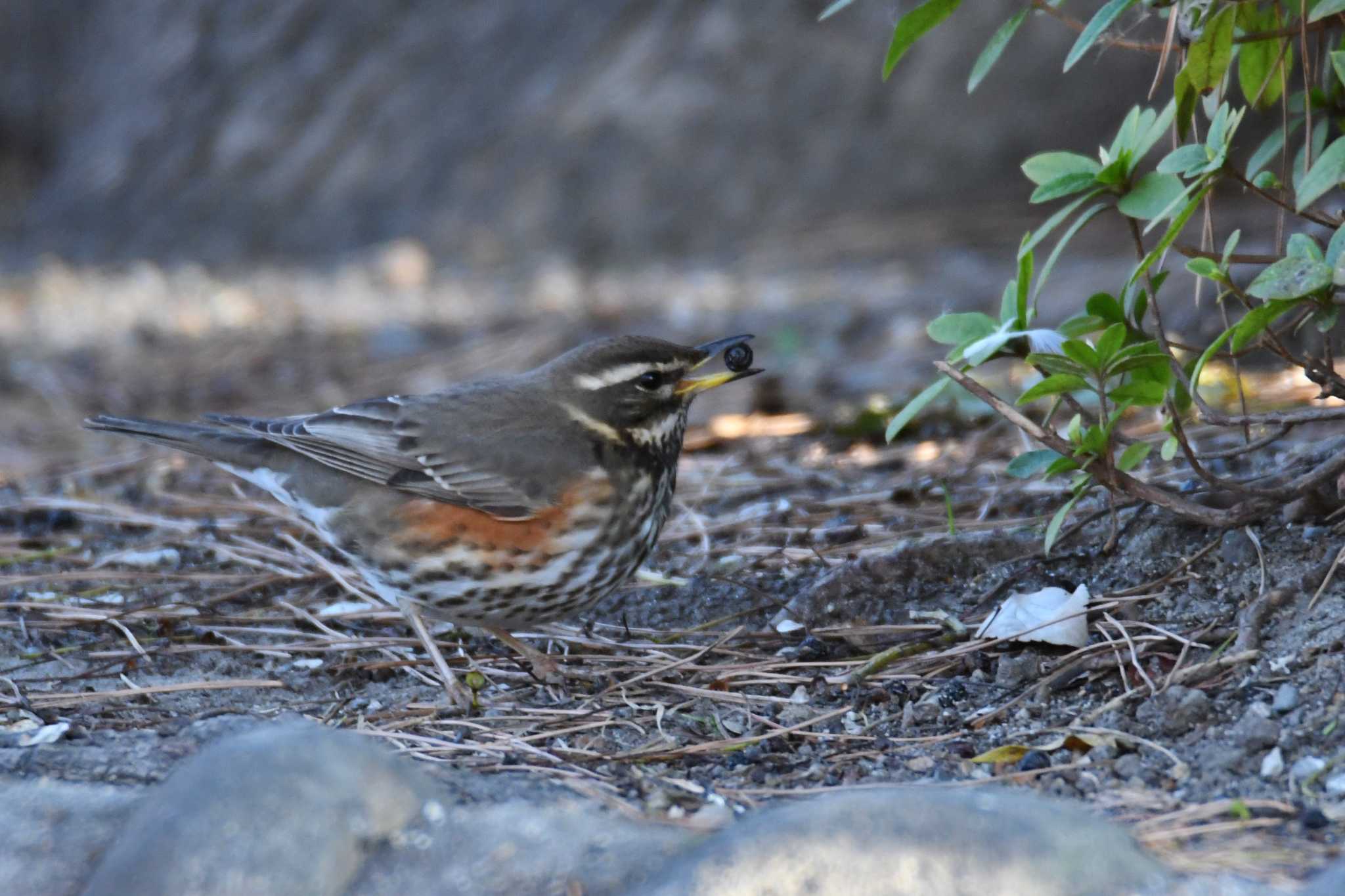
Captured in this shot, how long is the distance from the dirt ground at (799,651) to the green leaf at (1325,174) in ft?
3.50

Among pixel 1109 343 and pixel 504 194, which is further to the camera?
pixel 504 194

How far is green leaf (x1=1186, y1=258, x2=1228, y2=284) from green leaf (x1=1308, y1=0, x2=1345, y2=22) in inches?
27.0

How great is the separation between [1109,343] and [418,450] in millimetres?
2479

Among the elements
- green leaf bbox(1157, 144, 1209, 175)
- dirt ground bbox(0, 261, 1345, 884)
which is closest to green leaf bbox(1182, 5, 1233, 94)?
green leaf bbox(1157, 144, 1209, 175)

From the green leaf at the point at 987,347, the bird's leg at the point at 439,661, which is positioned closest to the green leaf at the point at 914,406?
the green leaf at the point at 987,347

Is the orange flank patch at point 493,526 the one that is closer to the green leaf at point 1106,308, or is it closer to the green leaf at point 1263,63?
the green leaf at point 1106,308

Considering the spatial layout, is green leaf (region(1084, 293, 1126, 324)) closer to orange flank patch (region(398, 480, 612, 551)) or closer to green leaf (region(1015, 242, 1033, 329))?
green leaf (region(1015, 242, 1033, 329))

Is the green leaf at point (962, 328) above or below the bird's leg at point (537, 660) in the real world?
above

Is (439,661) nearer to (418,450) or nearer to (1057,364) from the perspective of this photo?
(418,450)

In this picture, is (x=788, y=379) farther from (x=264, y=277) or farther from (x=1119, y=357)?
(x=264, y=277)

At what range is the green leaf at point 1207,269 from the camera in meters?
3.62

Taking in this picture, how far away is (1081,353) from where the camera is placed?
375 centimetres

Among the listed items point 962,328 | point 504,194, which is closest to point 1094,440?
point 962,328

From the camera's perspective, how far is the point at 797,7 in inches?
481
